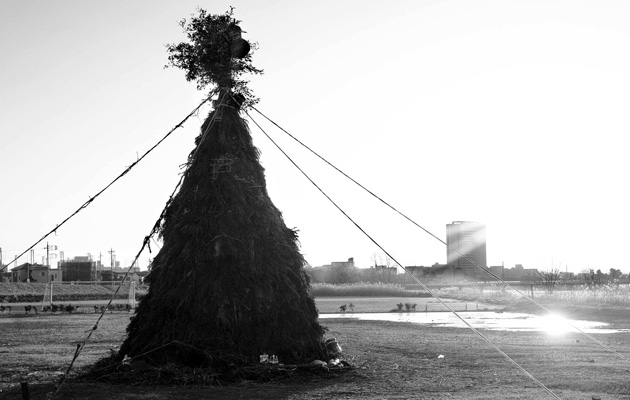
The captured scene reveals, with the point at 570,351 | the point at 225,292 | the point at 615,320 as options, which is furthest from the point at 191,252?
the point at 615,320

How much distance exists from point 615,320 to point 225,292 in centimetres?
2687

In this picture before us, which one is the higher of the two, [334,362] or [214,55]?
[214,55]

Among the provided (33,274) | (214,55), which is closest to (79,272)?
(33,274)

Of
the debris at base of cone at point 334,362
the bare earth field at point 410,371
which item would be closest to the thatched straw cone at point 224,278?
the debris at base of cone at point 334,362

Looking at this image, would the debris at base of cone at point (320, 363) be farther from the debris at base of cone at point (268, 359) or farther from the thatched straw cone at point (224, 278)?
the debris at base of cone at point (268, 359)

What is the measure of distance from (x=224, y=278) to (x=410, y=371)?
4.61m

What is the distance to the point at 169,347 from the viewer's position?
45.4 ft

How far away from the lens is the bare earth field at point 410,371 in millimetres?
12416

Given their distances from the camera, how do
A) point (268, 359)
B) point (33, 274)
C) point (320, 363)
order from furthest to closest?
point (33, 274)
point (320, 363)
point (268, 359)

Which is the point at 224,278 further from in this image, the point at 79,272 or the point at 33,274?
the point at 33,274

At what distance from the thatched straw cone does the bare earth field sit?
0.97 meters

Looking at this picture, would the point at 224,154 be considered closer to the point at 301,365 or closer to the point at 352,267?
the point at 301,365

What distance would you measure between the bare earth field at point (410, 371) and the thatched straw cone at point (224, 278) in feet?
3.19

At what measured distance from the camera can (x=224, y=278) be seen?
1405cm
